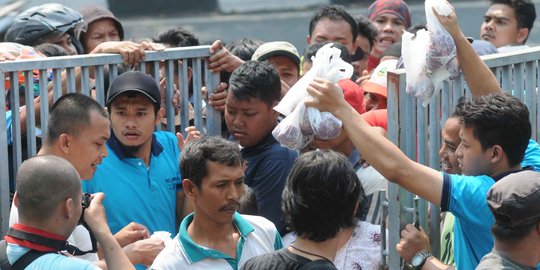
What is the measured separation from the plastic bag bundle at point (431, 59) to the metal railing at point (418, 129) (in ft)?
0.22

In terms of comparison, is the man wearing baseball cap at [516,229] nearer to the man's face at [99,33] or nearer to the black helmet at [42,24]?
the black helmet at [42,24]

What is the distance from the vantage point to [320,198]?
150 inches

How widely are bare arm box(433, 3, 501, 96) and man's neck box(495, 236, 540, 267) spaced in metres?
1.03

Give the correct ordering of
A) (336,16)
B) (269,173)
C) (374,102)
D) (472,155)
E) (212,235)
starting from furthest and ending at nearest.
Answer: (336,16), (374,102), (269,173), (212,235), (472,155)

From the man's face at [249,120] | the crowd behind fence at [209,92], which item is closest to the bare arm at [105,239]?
the crowd behind fence at [209,92]

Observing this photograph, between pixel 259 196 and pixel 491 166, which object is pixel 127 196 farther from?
pixel 491 166

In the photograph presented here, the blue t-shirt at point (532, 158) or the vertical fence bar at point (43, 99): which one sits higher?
the vertical fence bar at point (43, 99)

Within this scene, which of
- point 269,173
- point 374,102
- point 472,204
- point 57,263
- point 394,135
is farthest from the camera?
point 374,102

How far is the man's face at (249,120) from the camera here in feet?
18.2

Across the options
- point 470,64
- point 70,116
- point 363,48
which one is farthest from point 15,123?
point 363,48

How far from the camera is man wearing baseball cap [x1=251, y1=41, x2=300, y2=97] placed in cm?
640

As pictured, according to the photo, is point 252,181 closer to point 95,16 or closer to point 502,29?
point 95,16

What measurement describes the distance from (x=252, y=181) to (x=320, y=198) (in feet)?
5.46

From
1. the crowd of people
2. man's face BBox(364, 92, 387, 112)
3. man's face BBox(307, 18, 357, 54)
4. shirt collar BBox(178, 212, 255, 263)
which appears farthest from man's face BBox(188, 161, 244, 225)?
man's face BBox(307, 18, 357, 54)
